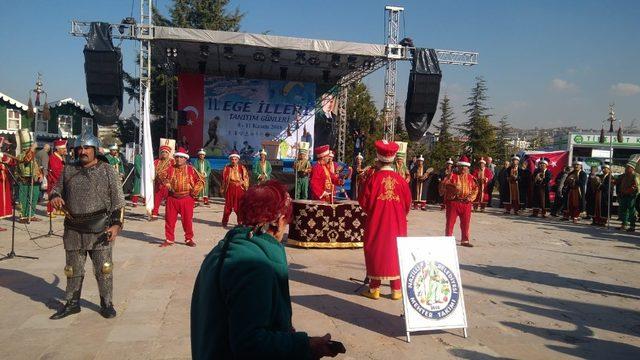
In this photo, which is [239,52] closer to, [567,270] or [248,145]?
[248,145]

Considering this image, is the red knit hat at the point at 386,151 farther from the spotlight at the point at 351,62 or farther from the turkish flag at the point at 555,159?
the turkish flag at the point at 555,159

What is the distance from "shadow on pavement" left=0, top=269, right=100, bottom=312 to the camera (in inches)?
216

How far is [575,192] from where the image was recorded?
1459 centimetres

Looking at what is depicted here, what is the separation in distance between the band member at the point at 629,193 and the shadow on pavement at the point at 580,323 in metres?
8.08

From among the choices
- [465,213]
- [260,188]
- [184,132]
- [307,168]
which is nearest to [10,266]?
[260,188]

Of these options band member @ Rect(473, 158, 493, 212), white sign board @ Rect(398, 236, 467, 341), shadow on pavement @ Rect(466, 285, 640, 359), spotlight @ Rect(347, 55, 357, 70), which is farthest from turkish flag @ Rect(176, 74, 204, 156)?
white sign board @ Rect(398, 236, 467, 341)

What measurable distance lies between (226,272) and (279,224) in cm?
40

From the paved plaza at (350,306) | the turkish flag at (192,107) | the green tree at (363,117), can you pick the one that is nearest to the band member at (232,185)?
the paved plaza at (350,306)

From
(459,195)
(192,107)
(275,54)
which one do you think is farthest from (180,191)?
(192,107)

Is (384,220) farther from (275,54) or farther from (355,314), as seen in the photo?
(275,54)

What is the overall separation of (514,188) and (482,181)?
186 cm

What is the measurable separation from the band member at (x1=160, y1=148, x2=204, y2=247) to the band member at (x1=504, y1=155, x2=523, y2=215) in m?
11.8

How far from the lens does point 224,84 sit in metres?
21.8

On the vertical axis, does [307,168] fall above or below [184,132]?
below
